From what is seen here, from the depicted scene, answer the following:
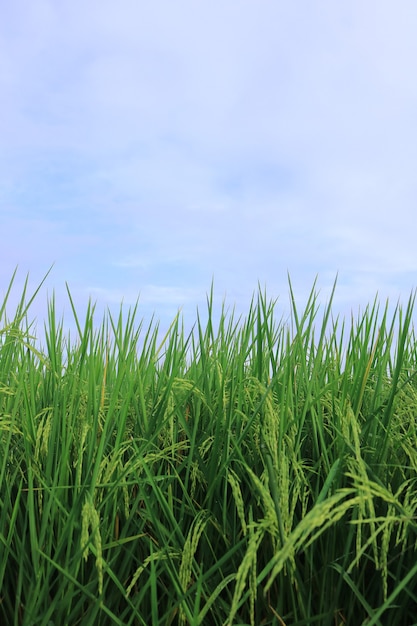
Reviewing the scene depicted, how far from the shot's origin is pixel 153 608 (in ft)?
5.30

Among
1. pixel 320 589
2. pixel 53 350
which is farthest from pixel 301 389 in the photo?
pixel 53 350

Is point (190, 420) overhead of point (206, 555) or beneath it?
overhead

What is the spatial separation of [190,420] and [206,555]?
525 mm

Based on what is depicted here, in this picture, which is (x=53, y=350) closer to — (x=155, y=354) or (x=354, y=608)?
(x=155, y=354)

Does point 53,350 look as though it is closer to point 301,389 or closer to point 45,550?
point 45,550

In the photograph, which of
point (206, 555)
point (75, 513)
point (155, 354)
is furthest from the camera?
point (155, 354)

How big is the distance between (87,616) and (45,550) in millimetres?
237

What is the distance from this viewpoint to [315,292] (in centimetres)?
242

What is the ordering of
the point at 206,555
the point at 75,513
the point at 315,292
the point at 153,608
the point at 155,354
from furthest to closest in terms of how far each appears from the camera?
the point at 155,354 < the point at 315,292 < the point at 206,555 < the point at 75,513 < the point at 153,608

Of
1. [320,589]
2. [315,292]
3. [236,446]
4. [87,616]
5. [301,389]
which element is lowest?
[87,616]

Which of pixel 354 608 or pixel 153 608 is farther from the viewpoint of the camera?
pixel 354 608

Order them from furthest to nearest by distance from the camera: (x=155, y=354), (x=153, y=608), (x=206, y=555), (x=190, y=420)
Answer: (x=155, y=354) → (x=190, y=420) → (x=206, y=555) → (x=153, y=608)

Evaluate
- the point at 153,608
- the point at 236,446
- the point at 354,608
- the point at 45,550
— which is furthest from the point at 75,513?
the point at 354,608

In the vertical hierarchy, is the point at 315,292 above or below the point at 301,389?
above
